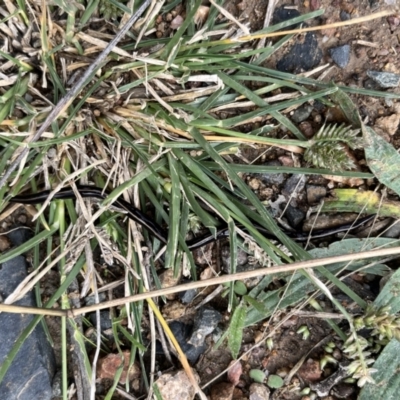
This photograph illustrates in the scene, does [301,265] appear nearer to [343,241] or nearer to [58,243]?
[343,241]

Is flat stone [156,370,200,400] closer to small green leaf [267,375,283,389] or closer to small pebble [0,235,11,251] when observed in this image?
small green leaf [267,375,283,389]

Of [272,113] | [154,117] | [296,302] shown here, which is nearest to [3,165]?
[154,117]

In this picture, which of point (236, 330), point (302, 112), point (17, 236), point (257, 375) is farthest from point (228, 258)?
point (17, 236)

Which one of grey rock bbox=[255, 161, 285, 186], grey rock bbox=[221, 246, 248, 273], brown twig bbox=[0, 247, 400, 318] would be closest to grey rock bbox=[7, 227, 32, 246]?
brown twig bbox=[0, 247, 400, 318]

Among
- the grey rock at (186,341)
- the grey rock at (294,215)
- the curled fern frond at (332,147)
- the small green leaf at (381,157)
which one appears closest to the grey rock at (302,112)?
the curled fern frond at (332,147)

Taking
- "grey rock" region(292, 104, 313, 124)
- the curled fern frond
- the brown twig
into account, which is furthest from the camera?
"grey rock" region(292, 104, 313, 124)

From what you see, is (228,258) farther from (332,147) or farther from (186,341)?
(332,147)
